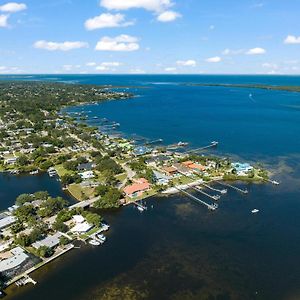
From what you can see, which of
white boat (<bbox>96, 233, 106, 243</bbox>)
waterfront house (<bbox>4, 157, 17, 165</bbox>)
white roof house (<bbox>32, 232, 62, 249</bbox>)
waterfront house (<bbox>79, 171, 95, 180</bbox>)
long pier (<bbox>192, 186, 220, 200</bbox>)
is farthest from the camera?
waterfront house (<bbox>4, 157, 17, 165</bbox>)

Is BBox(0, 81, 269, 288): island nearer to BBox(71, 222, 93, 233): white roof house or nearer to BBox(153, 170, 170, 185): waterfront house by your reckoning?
BBox(71, 222, 93, 233): white roof house

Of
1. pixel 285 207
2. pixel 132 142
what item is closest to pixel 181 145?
pixel 132 142

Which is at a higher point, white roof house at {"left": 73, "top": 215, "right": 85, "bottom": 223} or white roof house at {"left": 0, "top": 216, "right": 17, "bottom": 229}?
white roof house at {"left": 73, "top": 215, "right": 85, "bottom": 223}

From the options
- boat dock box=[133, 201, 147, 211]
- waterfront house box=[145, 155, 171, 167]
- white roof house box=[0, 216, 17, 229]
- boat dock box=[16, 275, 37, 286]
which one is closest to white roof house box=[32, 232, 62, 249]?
boat dock box=[16, 275, 37, 286]

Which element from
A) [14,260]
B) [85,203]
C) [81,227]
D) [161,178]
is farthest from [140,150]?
[14,260]

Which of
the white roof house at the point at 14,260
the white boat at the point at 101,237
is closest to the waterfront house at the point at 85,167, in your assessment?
the white boat at the point at 101,237

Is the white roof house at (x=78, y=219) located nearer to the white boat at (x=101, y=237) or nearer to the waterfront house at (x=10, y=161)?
the white boat at (x=101, y=237)

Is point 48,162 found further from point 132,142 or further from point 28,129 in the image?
point 28,129
